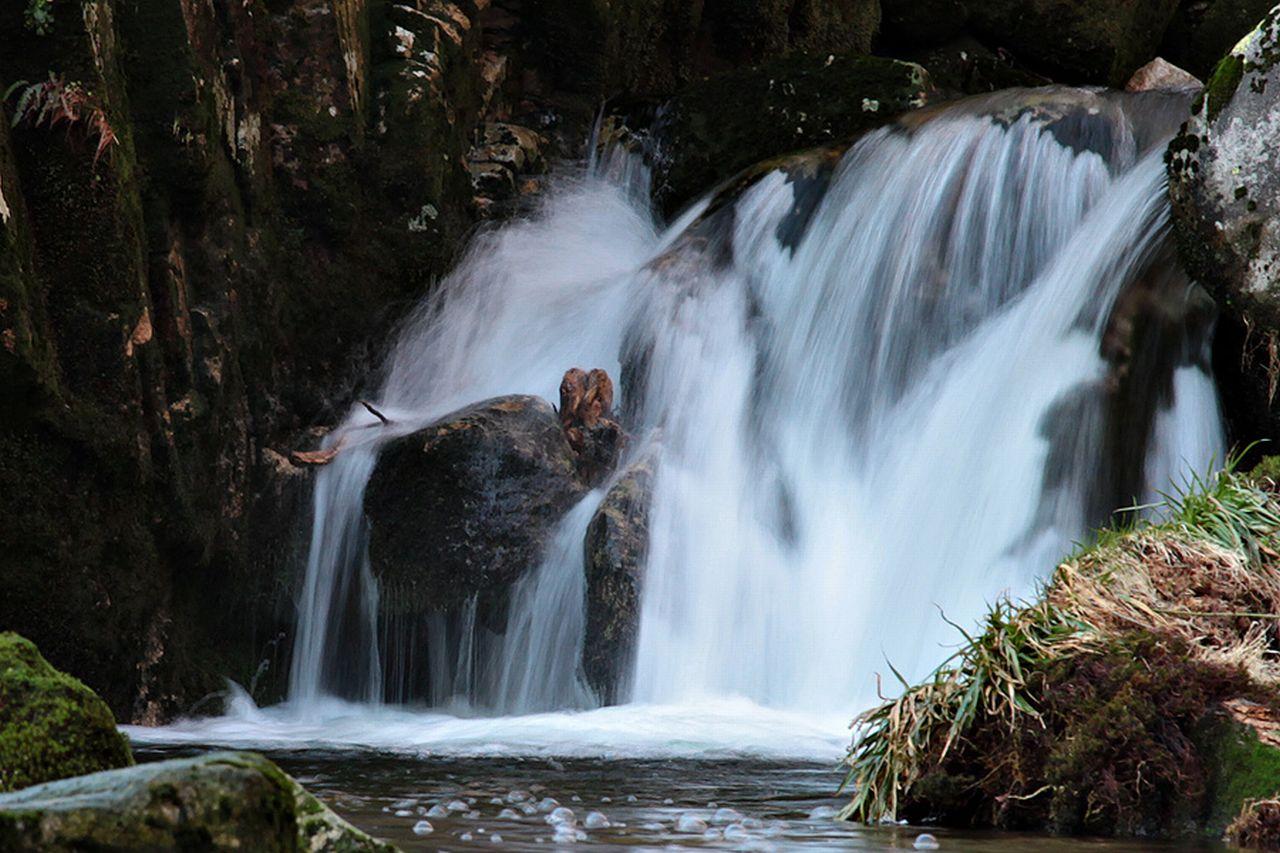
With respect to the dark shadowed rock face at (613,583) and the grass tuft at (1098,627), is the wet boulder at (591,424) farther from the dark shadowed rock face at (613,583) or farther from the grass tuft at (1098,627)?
the grass tuft at (1098,627)

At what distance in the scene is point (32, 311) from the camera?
9133 mm

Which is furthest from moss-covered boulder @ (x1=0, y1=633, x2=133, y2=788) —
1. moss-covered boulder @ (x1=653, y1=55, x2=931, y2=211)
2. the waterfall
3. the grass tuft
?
moss-covered boulder @ (x1=653, y1=55, x2=931, y2=211)

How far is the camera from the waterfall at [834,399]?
10.0 metres

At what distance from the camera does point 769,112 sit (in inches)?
591

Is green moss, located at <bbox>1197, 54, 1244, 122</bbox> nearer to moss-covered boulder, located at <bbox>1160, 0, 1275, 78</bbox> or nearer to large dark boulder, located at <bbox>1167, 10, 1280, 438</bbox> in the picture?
large dark boulder, located at <bbox>1167, 10, 1280, 438</bbox>

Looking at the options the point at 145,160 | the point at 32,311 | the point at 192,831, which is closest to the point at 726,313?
the point at 145,160

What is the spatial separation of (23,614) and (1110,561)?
622cm

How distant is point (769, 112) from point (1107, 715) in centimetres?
1060

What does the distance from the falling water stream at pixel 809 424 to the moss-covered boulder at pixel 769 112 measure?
1.09 metres

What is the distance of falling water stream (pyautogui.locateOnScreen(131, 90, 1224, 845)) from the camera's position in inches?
388

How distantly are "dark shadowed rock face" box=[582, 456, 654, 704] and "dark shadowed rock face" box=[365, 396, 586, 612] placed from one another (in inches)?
21.2

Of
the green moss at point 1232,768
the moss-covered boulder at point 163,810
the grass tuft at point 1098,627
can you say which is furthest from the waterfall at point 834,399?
the moss-covered boulder at point 163,810

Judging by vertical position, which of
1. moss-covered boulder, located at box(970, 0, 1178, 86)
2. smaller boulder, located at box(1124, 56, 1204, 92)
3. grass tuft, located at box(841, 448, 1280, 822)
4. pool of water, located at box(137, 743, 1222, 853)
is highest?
moss-covered boulder, located at box(970, 0, 1178, 86)

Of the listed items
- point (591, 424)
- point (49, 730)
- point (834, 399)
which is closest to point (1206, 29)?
point (834, 399)
